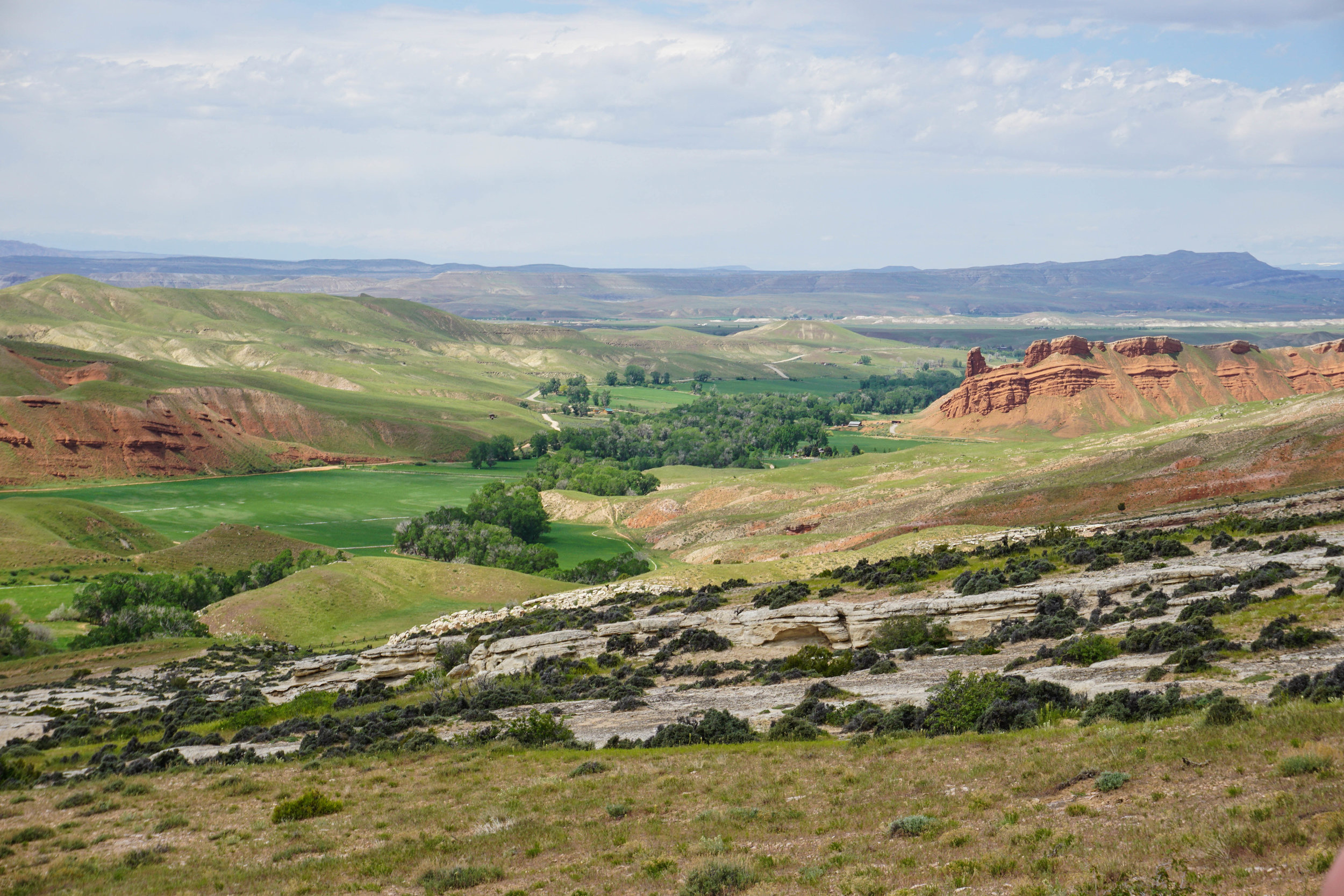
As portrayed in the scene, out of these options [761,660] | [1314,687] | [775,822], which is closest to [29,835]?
[775,822]

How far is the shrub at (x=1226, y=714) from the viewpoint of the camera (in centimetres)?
1983

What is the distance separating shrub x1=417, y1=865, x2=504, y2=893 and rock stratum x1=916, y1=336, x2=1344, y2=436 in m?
173

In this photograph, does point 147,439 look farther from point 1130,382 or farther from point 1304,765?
point 1130,382

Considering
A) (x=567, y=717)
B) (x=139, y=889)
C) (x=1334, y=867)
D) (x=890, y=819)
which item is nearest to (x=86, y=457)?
(x=567, y=717)

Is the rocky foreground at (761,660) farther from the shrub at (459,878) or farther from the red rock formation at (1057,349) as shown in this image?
the red rock formation at (1057,349)

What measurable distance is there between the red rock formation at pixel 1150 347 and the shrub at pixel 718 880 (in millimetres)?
192612

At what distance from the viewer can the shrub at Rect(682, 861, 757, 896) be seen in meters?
16.3

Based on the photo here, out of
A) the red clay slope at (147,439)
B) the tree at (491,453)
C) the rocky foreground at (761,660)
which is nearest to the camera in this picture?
the rocky foreground at (761,660)

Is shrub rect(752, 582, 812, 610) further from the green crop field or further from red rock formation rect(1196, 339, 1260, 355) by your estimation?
red rock formation rect(1196, 339, 1260, 355)

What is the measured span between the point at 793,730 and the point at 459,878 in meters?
13.0

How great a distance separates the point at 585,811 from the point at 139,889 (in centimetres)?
961

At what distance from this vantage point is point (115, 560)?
3888 inches

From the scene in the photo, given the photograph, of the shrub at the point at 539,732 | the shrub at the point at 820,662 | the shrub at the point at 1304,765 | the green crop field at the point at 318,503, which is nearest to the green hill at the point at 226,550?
the green crop field at the point at 318,503

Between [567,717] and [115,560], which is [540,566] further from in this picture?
[567,717]
